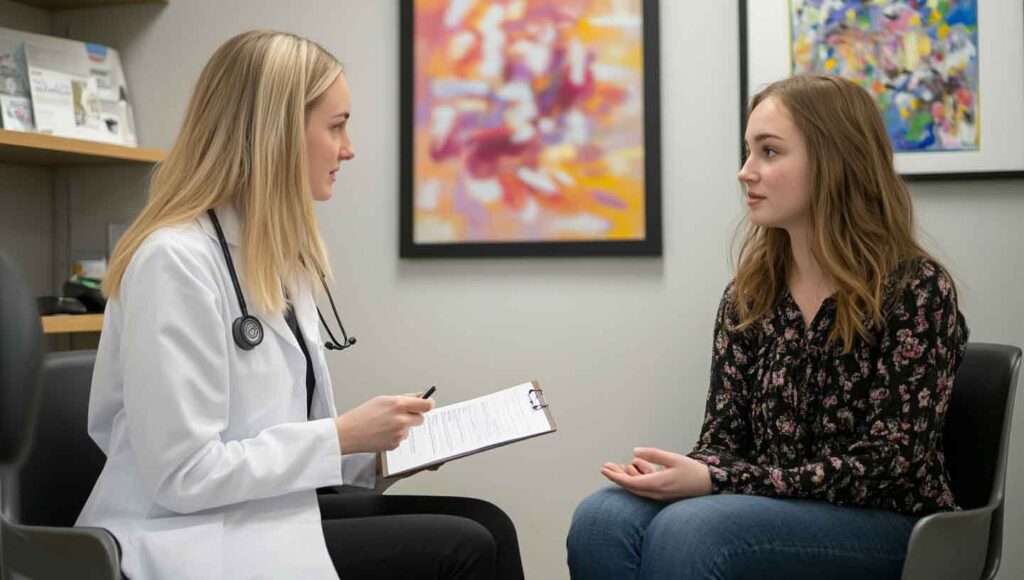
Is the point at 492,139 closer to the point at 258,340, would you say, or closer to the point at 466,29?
the point at 466,29

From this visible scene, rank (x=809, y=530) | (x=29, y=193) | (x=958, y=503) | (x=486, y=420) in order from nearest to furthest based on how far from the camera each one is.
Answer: (x=809, y=530)
(x=486, y=420)
(x=958, y=503)
(x=29, y=193)

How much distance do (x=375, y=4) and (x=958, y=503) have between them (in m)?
1.80

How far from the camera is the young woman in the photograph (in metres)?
1.53

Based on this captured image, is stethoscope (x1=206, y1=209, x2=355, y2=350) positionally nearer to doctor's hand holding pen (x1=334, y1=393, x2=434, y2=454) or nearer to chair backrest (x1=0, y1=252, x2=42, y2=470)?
doctor's hand holding pen (x1=334, y1=393, x2=434, y2=454)

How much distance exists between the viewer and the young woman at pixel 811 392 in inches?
60.4

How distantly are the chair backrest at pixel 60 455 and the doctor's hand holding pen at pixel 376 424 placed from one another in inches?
19.4

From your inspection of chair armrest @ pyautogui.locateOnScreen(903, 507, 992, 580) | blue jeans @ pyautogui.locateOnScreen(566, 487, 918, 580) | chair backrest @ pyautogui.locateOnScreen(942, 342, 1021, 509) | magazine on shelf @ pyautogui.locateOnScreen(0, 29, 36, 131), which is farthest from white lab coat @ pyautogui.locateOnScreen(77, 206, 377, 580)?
magazine on shelf @ pyautogui.locateOnScreen(0, 29, 36, 131)

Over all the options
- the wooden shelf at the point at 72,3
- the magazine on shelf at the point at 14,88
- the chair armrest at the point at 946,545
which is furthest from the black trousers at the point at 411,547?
the wooden shelf at the point at 72,3

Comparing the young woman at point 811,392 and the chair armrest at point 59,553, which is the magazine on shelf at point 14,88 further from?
the young woman at point 811,392

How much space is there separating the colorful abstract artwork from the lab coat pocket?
1.65 meters

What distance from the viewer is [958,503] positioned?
68.9 inches

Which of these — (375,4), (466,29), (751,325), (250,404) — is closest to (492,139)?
(466,29)

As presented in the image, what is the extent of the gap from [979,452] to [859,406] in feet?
0.83

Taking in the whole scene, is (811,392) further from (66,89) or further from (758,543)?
(66,89)
